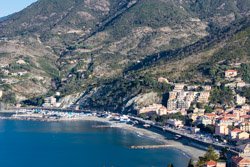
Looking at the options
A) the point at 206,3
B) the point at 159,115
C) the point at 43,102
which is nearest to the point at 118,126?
the point at 159,115

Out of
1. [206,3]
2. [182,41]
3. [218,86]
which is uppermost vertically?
[206,3]

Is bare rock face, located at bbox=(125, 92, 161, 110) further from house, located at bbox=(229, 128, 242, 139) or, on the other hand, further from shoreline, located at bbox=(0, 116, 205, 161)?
house, located at bbox=(229, 128, 242, 139)

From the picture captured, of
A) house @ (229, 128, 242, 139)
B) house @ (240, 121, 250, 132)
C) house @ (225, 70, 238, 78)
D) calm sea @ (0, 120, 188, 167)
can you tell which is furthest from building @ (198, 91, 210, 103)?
house @ (229, 128, 242, 139)

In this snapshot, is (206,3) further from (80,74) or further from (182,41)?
(80,74)

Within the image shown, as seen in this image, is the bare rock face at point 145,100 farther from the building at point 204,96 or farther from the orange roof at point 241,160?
the orange roof at point 241,160

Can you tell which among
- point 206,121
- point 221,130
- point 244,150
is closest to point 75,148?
point 221,130

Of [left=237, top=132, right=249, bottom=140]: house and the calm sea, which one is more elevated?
[left=237, top=132, right=249, bottom=140]: house

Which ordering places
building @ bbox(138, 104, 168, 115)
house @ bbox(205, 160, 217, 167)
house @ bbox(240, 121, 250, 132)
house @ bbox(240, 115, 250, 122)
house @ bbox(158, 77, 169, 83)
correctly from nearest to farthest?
house @ bbox(205, 160, 217, 167) → house @ bbox(240, 121, 250, 132) → house @ bbox(240, 115, 250, 122) → building @ bbox(138, 104, 168, 115) → house @ bbox(158, 77, 169, 83)
